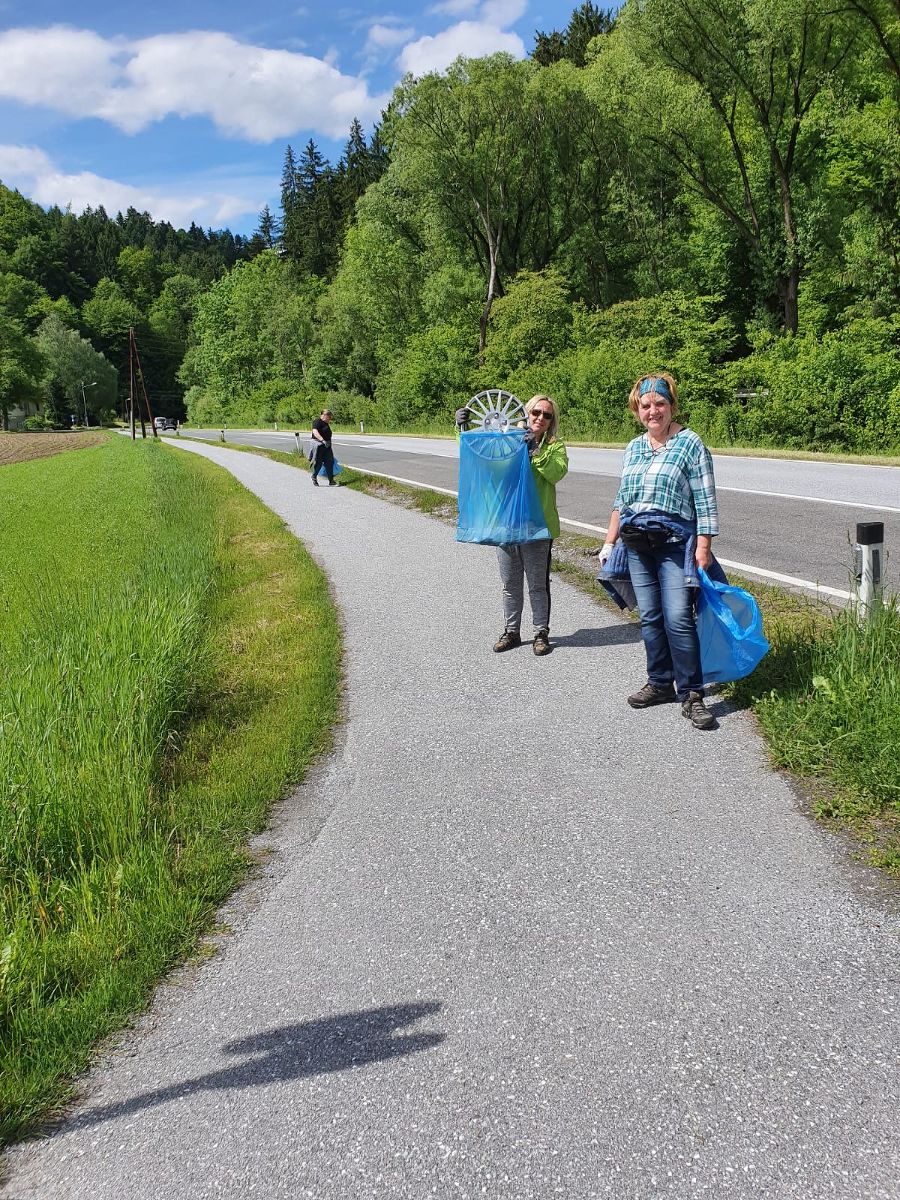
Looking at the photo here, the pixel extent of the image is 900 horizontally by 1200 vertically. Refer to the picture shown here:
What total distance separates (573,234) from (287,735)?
42016 mm

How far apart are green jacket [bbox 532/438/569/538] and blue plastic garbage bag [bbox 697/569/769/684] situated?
1.63m

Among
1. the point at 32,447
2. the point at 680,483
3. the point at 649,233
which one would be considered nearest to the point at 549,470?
the point at 680,483

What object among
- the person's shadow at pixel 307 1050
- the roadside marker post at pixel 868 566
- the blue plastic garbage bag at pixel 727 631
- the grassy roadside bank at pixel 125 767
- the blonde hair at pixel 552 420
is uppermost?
the blonde hair at pixel 552 420

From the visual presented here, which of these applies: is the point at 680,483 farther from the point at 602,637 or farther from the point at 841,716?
the point at 602,637

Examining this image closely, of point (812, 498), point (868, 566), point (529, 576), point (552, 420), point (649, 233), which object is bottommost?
point (529, 576)

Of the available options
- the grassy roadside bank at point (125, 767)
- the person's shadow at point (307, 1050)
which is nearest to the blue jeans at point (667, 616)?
the grassy roadside bank at point (125, 767)

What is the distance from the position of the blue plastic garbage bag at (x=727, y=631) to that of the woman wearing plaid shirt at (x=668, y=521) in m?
0.06

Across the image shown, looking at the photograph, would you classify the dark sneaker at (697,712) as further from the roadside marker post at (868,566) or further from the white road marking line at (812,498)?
the white road marking line at (812,498)

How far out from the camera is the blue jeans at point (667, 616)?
4691 mm

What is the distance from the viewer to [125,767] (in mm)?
4109

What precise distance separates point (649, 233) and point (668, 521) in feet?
119

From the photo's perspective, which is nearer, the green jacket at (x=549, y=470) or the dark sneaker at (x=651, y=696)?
the dark sneaker at (x=651, y=696)

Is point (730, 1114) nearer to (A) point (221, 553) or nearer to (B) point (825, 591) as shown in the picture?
(B) point (825, 591)

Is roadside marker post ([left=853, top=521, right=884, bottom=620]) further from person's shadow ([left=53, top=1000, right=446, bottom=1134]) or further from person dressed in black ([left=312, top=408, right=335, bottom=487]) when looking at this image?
person dressed in black ([left=312, top=408, right=335, bottom=487])
